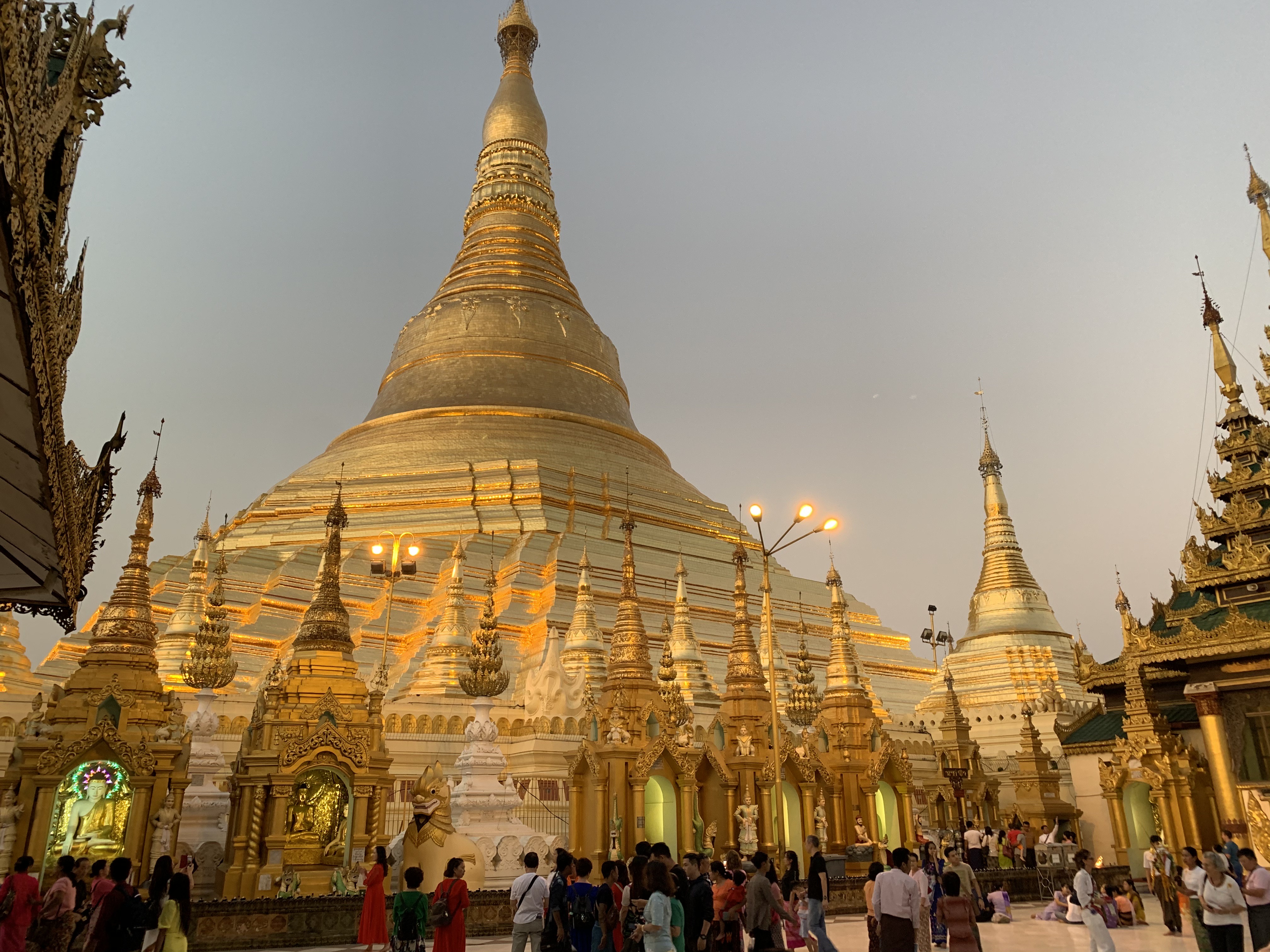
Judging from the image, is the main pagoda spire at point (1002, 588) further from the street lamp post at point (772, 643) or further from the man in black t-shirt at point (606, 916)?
the man in black t-shirt at point (606, 916)

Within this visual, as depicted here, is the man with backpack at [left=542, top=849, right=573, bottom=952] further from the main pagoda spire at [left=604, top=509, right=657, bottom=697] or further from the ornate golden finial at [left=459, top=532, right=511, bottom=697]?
the main pagoda spire at [left=604, top=509, right=657, bottom=697]

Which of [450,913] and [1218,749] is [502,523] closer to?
[1218,749]

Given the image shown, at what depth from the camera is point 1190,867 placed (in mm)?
8172

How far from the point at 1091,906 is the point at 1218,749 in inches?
399

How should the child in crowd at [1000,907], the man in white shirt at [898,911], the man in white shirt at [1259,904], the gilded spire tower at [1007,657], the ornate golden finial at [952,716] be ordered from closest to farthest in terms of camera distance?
1. the man in white shirt at [898,911]
2. the man in white shirt at [1259,904]
3. the child in crowd at [1000,907]
4. the ornate golden finial at [952,716]
5. the gilded spire tower at [1007,657]

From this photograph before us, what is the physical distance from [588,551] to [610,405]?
11416mm

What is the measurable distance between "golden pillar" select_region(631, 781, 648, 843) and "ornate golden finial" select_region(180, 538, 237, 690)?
7621 millimetres

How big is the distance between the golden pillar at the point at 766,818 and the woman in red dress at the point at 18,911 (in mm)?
12278

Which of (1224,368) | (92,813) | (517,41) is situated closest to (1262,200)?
(1224,368)

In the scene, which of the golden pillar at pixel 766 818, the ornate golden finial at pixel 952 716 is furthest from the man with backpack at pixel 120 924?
the ornate golden finial at pixel 952 716

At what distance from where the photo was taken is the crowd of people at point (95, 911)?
231 inches

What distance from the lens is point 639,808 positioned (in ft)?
51.1

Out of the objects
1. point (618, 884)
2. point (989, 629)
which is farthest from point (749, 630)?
point (989, 629)

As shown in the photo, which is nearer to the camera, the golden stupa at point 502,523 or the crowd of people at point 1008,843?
the crowd of people at point 1008,843
